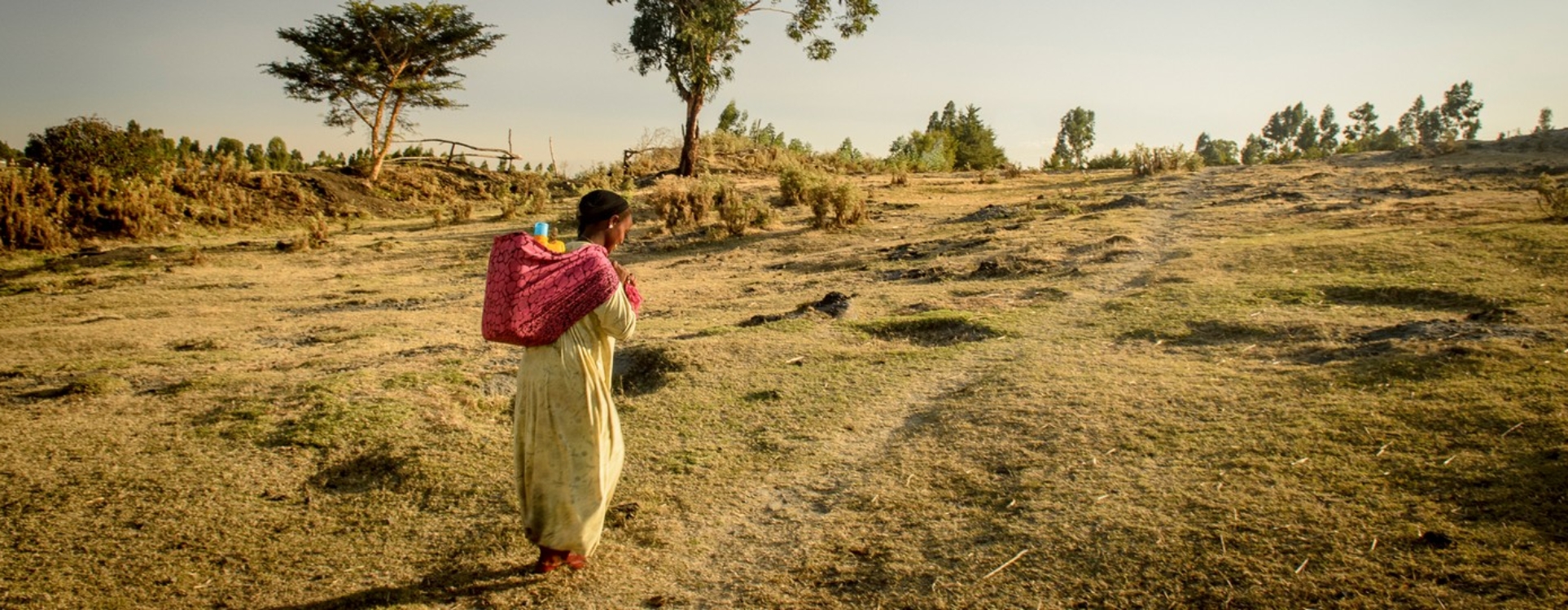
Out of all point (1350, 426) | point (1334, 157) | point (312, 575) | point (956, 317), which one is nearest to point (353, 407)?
point (312, 575)

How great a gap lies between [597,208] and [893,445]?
6.84 feet

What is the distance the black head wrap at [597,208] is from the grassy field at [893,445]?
132 cm

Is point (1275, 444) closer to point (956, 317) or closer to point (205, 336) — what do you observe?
point (956, 317)

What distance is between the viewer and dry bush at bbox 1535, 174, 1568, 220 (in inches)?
342

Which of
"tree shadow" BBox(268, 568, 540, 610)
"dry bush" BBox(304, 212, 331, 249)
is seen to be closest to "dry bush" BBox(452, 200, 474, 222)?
"dry bush" BBox(304, 212, 331, 249)

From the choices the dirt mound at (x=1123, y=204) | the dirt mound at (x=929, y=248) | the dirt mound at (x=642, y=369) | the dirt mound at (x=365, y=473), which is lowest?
the dirt mound at (x=365, y=473)

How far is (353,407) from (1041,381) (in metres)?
4.01

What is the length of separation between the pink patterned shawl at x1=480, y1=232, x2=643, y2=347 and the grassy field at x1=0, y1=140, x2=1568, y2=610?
37.8 inches

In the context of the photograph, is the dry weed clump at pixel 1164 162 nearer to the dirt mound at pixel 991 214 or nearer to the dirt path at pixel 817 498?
the dirt mound at pixel 991 214

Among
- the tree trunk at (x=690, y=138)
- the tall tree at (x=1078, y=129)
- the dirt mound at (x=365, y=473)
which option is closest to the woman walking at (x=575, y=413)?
the dirt mound at (x=365, y=473)

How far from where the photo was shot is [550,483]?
10.2 ft

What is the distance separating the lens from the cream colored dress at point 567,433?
3.09m

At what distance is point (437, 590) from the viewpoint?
3195 mm

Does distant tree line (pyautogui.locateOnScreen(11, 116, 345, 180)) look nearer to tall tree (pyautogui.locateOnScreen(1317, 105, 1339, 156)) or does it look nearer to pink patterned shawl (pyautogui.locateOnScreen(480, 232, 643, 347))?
pink patterned shawl (pyautogui.locateOnScreen(480, 232, 643, 347))
